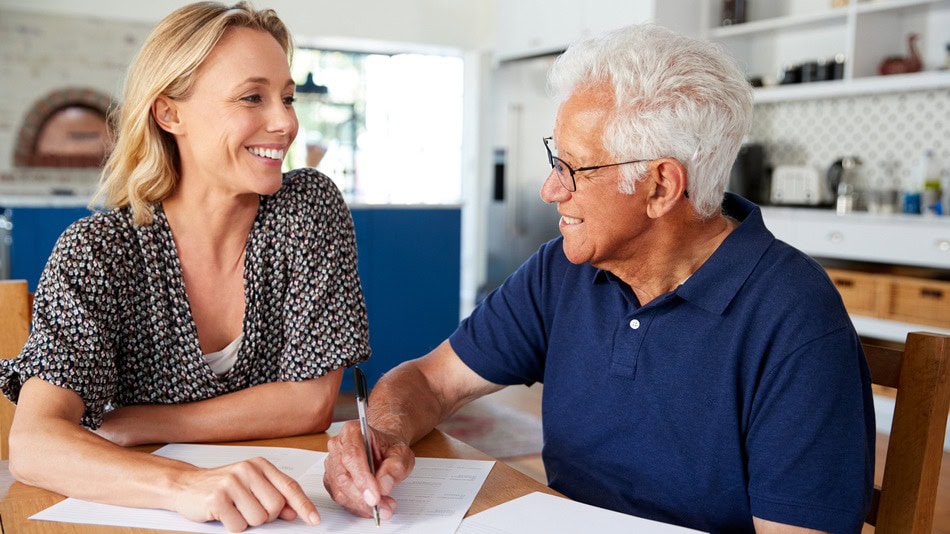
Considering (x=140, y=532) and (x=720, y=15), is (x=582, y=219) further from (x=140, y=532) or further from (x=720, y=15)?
(x=720, y=15)

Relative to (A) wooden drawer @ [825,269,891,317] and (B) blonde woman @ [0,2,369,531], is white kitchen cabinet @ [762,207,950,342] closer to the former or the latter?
(A) wooden drawer @ [825,269,891,317]

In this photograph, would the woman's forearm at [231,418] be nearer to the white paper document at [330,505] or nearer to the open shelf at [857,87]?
the white paper document at [330,505]

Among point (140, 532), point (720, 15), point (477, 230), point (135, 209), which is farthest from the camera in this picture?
point (477, 230)

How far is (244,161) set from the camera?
156 cm

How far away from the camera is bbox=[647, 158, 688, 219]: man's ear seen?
128 cm

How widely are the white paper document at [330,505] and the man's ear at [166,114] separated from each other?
0.59 metres

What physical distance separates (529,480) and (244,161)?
772 millimetres

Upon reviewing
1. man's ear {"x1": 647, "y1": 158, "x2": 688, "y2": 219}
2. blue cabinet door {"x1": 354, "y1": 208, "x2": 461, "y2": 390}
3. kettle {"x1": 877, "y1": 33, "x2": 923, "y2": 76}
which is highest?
kettle {"x1": 877, "y1": 33, "x2": 923, "y2": 76}

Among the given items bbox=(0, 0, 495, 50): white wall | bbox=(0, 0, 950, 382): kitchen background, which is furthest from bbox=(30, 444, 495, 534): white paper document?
bbox=(0, 0, 495, 50): white wall

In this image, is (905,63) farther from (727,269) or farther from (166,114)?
(166,114)

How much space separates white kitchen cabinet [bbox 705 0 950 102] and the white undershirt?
2.90 m

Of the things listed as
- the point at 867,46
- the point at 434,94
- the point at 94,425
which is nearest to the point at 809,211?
the point at 867,46

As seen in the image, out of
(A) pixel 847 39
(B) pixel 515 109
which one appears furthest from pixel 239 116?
(B) pixel 515 109

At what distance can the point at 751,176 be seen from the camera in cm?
501
